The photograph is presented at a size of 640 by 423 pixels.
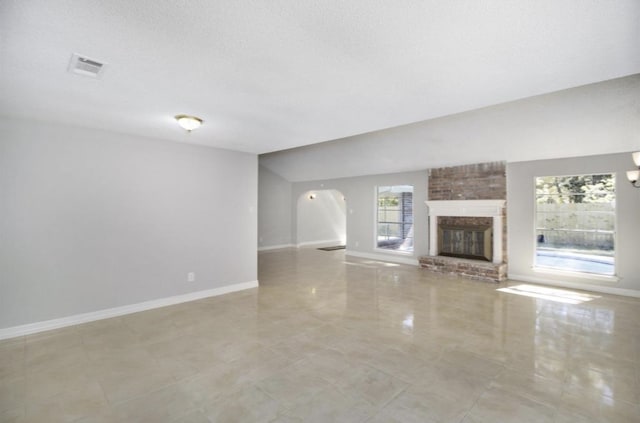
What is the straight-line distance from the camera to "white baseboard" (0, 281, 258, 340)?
3.37 metres

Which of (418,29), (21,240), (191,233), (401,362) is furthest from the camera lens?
(191,233)

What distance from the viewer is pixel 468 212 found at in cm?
646

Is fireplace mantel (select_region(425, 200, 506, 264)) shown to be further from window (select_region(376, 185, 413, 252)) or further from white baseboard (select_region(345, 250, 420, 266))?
window (select_region(376, 185, 413, 252))

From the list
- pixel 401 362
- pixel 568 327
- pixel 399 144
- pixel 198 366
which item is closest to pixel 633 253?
pixel 568 327

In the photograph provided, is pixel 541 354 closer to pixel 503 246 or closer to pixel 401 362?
pixel 401 362

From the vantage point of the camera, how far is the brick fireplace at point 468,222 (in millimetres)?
5992

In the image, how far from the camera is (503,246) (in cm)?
600

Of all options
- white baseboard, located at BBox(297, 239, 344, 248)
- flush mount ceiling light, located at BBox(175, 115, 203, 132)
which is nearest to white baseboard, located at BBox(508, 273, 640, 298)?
flush mount ceiling light, located at BBox(175, 115, 203, 132)

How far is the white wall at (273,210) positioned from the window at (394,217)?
363 cm

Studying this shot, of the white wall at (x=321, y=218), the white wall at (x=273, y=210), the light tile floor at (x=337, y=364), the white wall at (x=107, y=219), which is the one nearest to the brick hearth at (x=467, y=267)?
the light tile floor at (x=337, y=364)

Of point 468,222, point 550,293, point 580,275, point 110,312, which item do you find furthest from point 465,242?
point 110,312

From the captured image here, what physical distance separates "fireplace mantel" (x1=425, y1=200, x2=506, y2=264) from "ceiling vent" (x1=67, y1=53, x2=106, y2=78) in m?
6.51

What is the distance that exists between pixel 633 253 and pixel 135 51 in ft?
23.5

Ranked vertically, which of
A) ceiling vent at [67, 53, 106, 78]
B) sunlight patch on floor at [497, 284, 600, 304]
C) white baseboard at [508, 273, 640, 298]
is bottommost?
sunlight patch on floor at [497, 284, 600, 304]
